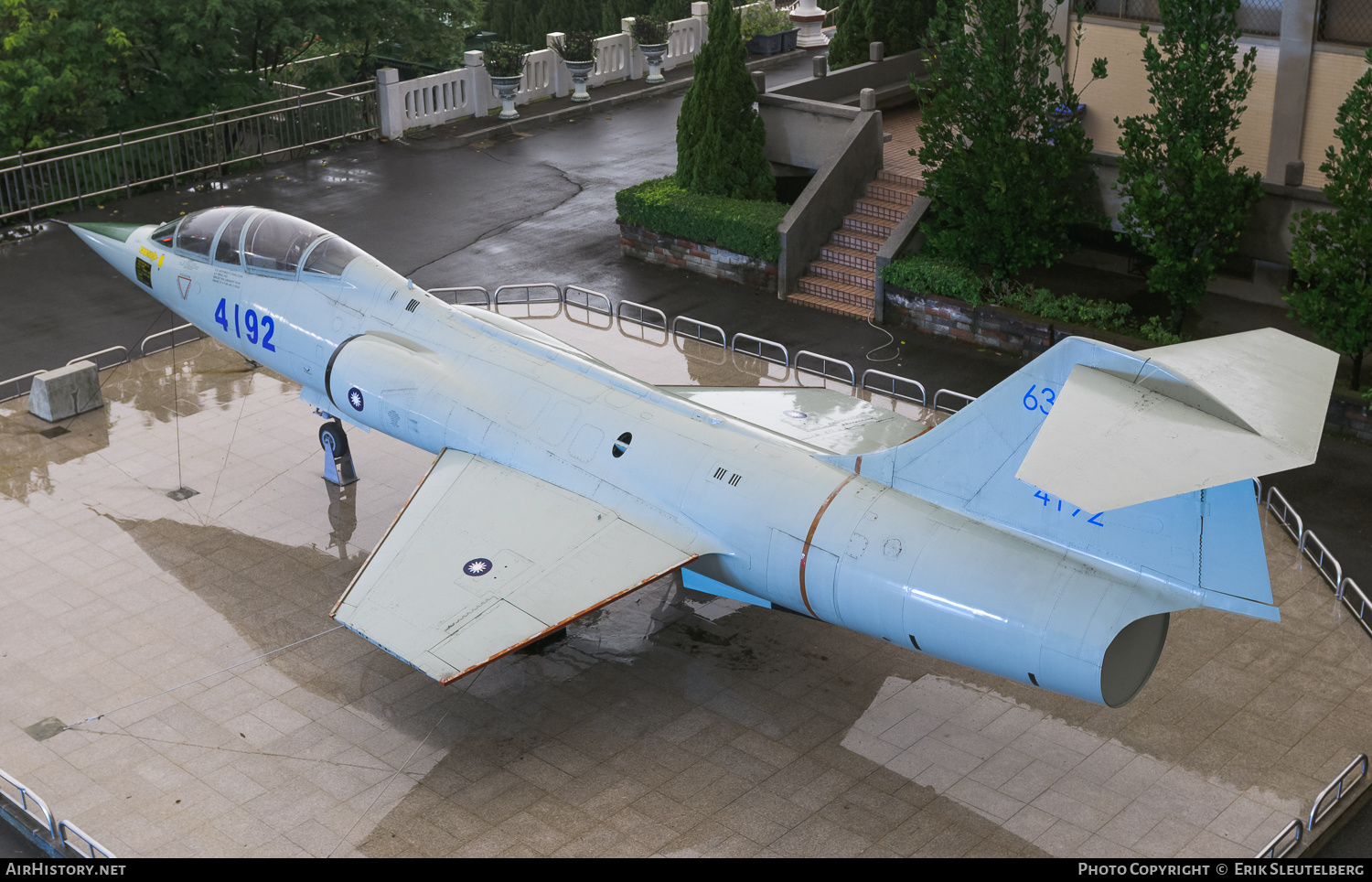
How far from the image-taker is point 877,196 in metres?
31.2

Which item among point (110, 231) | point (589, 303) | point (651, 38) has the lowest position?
point (589, 303)

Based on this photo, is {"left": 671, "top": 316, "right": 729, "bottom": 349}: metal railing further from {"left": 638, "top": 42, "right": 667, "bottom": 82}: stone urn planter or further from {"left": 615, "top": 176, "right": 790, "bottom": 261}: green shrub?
{"left": 638, "top": 42, "right": 667, "bottom": 82}: stone urn planter

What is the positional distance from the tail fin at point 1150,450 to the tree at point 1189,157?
38.2 ft

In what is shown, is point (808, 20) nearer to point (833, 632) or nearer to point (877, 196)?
point (877, 196)

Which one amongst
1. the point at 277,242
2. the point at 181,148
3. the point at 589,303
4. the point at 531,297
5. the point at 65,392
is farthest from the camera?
the point at 181,148

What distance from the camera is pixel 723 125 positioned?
1237 inches

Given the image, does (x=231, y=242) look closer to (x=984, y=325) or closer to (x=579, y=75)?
(x=984, y=325)

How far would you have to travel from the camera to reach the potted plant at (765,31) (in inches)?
1896

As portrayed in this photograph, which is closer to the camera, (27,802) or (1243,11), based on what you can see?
(27,802)

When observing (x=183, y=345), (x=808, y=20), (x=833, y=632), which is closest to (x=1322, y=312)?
(x=833, y=632)

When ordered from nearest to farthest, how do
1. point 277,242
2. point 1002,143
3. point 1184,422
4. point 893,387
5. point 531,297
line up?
point 1184,422 < point 277,242 < point 893,387 < point 1002,143 < point 531,297

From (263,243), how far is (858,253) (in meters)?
14.1

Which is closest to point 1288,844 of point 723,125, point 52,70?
point 723,125

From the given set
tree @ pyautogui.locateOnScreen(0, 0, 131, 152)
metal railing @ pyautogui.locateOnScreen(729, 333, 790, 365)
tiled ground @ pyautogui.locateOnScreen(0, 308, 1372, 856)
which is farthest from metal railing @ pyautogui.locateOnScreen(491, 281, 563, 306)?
tree @ pyautogui.locateOnScreen(0, 0, 131, 152)
